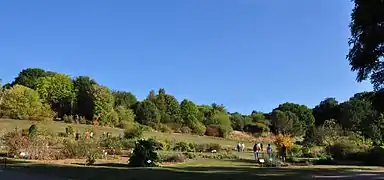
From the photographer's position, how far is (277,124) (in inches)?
4225

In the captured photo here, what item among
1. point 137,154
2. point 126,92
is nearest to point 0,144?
point 137,154

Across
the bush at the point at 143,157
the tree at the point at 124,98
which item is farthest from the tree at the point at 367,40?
the tree at the point at 124,98

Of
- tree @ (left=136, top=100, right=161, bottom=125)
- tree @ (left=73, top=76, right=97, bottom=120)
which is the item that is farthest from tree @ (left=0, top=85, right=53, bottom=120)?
tree @ (left=136, top=100, right=161, bottom=125)

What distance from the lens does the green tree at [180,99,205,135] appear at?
86.4 m

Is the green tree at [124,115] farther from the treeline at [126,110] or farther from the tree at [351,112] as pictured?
the tree at [351,112]

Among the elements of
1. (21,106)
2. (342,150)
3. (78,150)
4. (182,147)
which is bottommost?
(78,150)

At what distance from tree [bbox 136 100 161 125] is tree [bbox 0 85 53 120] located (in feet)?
55.3

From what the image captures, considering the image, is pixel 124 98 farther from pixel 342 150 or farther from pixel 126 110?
pixel 342 150

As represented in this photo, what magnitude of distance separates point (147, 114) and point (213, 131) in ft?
38.1

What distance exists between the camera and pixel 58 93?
90.9 meters

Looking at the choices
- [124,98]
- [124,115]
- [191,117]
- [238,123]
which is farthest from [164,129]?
[238,123]

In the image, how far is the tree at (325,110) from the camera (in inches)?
4845

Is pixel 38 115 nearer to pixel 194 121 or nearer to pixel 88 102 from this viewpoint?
pixel 88 102

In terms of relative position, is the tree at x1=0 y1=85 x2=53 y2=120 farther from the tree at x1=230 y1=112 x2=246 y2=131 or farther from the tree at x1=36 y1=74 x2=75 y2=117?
the tree at x1=230 y1=112 x2=246 y2=131
